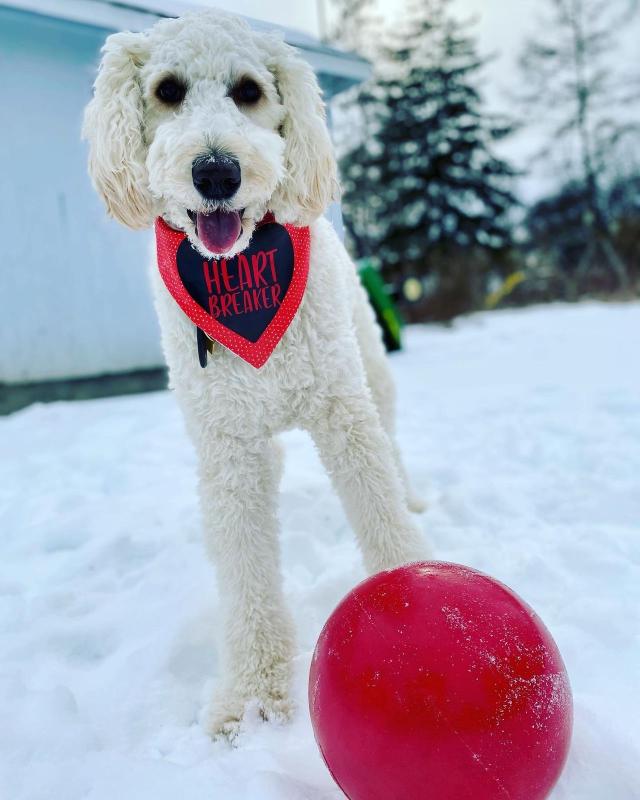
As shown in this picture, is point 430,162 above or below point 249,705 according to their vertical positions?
above

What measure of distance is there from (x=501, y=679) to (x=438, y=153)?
70.1 feet

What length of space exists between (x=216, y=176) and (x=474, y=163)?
2120 centimetres

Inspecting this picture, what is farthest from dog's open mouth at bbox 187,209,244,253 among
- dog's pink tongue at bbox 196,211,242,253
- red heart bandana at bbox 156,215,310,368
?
red heart bandana at bbox 156,215,310,368

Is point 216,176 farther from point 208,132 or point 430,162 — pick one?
point 430,162

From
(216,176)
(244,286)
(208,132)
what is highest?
(208,132)

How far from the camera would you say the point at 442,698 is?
1.20 metres

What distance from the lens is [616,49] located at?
18.2 metres

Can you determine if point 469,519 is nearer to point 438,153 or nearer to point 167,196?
point 167,196

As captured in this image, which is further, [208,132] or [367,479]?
[367,479]

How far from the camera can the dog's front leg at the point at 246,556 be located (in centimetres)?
205

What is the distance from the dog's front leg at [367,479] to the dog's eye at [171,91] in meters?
1.11

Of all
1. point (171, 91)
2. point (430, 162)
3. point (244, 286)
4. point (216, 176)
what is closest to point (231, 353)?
point (244, 286)

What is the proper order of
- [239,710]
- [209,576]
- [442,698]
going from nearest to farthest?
[442,698] < [239,710] < [209,576]

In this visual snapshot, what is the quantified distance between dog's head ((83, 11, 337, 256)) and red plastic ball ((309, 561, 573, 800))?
3.84 ft
